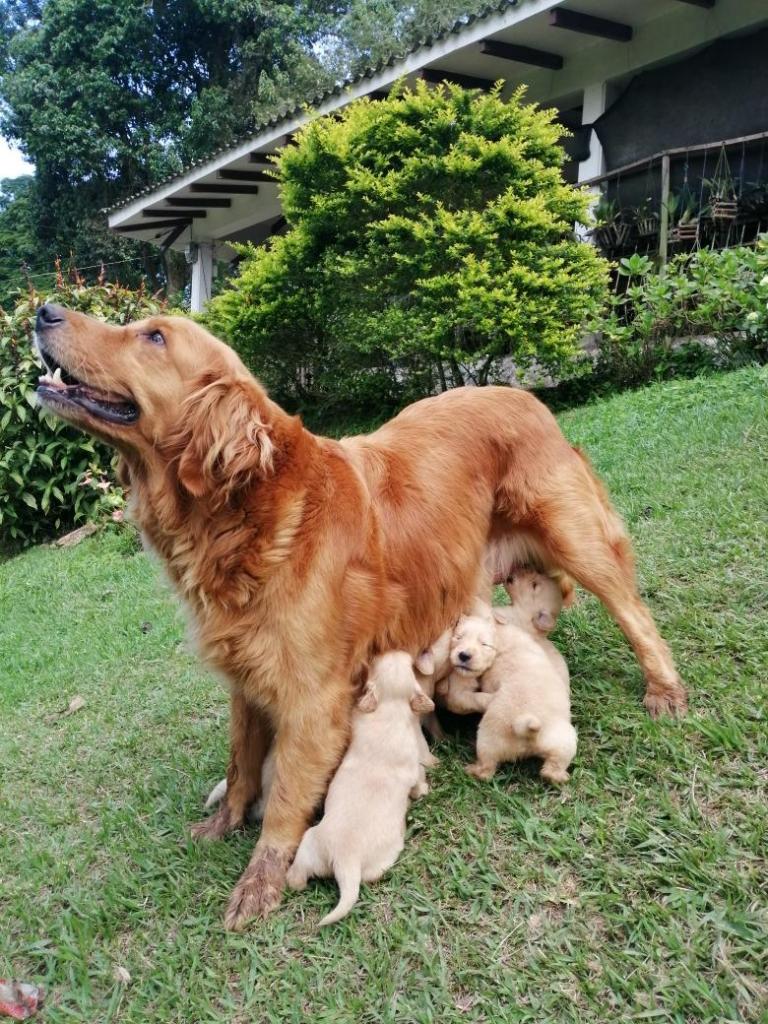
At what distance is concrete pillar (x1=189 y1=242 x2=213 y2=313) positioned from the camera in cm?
1861

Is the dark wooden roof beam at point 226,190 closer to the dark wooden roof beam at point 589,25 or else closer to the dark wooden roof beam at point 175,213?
the dark wooden roof beam at point 175,213

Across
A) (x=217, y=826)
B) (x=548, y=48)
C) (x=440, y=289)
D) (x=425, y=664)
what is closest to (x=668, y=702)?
(x=425, y=664)

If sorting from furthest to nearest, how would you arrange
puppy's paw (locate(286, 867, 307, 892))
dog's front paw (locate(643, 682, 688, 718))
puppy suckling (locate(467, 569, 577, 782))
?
dog's front paw (locate(643, 682, 688, 718))
puppy suckling (locate(467, 569, 577, 782))
puppy's paw (locate(286, 867, 307, 892))

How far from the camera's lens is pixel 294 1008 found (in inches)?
86.9

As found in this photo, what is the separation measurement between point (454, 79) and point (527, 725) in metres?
11.1

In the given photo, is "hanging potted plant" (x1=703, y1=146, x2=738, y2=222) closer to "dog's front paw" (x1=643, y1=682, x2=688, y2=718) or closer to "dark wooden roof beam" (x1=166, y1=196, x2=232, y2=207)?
"dog's front paw" (x1=643, y1=682, x2=688, y2=718)

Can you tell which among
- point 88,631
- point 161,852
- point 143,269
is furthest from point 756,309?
point 143,269

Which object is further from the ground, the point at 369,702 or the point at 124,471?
the point at 124,471

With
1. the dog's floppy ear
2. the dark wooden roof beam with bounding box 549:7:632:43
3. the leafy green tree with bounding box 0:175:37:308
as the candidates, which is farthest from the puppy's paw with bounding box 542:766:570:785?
the leafy green tree with bounding box 0:175:37:308

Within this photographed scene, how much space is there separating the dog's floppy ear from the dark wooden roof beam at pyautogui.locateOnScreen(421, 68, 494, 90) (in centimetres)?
1017

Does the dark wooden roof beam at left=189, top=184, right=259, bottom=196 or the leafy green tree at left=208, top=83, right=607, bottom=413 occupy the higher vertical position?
the dark wooden roof beam at left=189, top=184, right=259, bottom=196

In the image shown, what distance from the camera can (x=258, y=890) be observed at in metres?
2.59

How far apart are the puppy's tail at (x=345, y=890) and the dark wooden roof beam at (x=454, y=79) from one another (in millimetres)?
11196

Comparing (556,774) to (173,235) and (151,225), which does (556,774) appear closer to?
(151,225)
